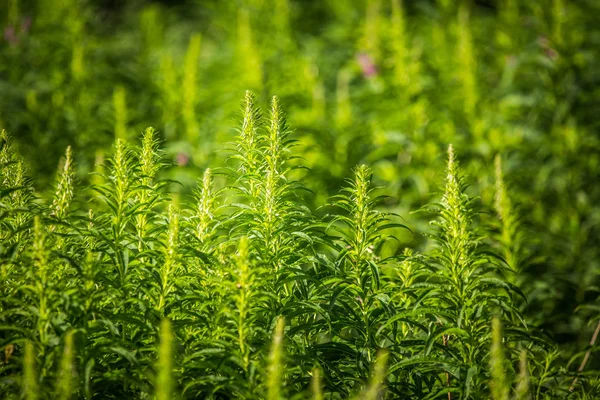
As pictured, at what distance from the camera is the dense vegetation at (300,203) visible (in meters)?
1.57

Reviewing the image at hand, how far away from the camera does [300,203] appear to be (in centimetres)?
308

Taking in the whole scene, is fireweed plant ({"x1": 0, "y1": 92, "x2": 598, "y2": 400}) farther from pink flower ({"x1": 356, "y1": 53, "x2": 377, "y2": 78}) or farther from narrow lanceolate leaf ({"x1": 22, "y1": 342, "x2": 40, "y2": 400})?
pink flower ({"x1": 356, "y1": 53, "x2": 377, "y2": 78})

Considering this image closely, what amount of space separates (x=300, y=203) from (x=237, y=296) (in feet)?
5.36

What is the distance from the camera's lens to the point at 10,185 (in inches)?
71.8

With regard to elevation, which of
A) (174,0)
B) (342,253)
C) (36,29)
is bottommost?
(342,253)

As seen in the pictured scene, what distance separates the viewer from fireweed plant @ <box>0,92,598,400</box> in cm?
151

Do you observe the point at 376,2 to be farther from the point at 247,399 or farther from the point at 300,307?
the point at 247,399

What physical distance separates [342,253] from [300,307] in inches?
9.1

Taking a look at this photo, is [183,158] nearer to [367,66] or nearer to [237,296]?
[367,66]

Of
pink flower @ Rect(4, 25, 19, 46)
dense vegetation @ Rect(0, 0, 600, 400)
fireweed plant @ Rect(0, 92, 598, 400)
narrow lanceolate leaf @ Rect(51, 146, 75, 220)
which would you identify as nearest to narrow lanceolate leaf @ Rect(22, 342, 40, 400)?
dense vegetation @ Rect(0, 0, 600, 400)

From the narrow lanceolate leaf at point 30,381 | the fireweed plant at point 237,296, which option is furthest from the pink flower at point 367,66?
the narrow lanceolate leaf at point 30,381

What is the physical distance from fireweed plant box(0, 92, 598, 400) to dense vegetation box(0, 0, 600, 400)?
0.01 meters

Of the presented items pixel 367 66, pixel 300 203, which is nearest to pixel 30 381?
pixel 300 203

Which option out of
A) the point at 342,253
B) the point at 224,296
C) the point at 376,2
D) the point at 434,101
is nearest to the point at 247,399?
the point at 224,296
